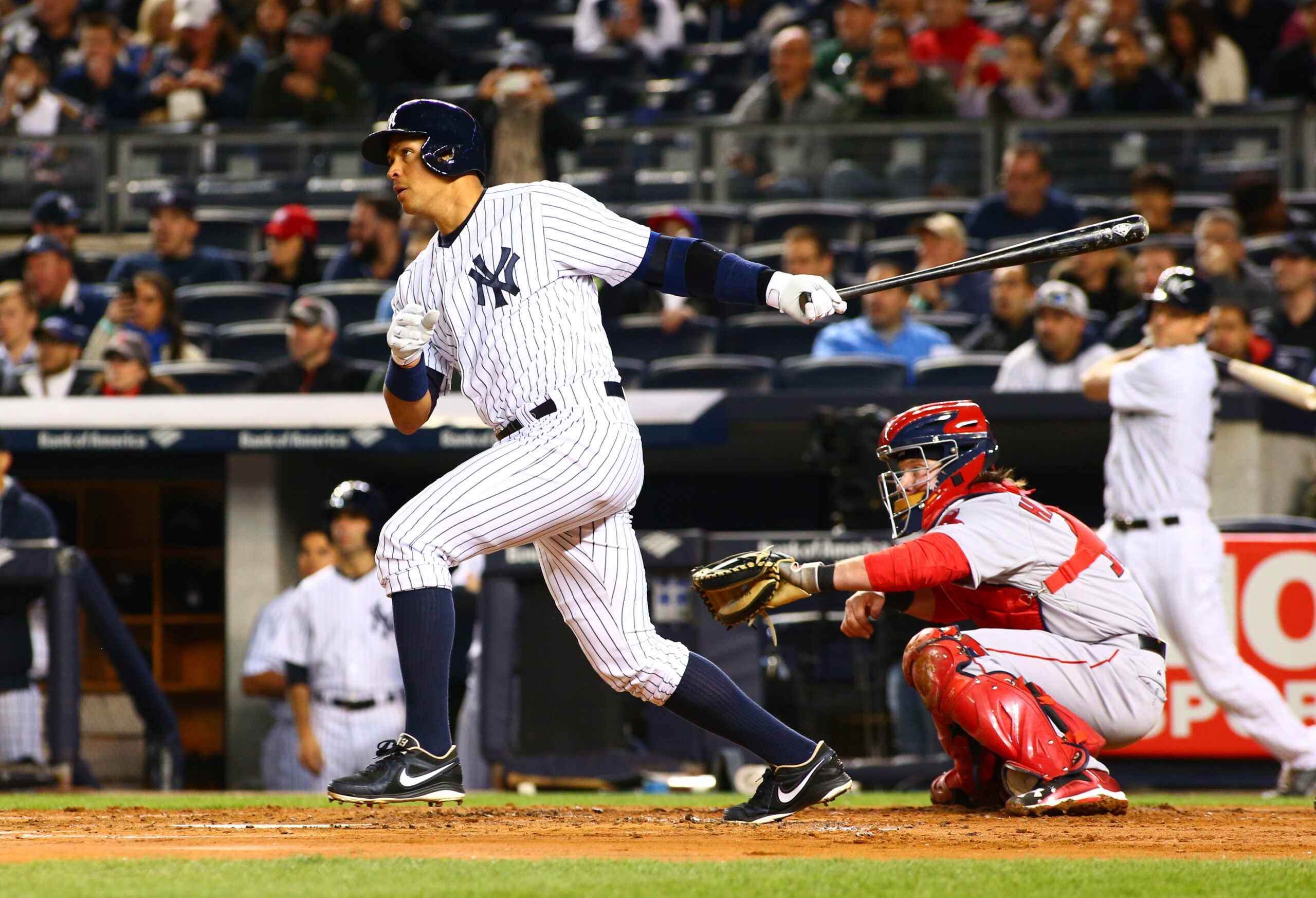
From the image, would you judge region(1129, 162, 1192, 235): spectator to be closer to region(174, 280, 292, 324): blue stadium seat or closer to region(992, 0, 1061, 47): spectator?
region(992, 0, 1061, 47): spectator

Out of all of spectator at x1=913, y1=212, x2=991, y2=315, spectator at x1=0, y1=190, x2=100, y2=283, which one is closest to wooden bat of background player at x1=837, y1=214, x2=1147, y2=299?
spectator at x1=913, y1=212, x2=991, y2=315

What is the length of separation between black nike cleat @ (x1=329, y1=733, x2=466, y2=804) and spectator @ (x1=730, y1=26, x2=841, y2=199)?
6.67 m

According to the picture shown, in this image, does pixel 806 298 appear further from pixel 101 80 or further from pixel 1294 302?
pixel 101 80

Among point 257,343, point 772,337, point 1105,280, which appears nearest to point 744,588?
point 772,337

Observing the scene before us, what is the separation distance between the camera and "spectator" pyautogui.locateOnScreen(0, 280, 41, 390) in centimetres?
834

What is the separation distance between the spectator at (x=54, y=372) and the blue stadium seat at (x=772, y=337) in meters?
3.10

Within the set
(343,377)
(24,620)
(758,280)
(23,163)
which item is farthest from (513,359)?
(23,163)

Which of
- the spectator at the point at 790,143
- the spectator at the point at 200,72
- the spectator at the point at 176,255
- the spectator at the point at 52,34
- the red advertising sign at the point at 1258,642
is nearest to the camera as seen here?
the red advertising sign at the point at 1258,642

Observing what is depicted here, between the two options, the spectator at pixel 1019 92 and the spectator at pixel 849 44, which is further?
the spectator at pixel 849 44

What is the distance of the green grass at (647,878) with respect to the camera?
2.71 m

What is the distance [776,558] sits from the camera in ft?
13.0

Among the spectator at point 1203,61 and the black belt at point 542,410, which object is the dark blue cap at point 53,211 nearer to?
the spectator at point 1203,61

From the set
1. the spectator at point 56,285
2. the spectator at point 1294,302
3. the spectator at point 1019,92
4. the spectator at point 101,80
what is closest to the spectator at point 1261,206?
the spectator at point 1294,302

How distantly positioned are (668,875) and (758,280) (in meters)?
1.41
